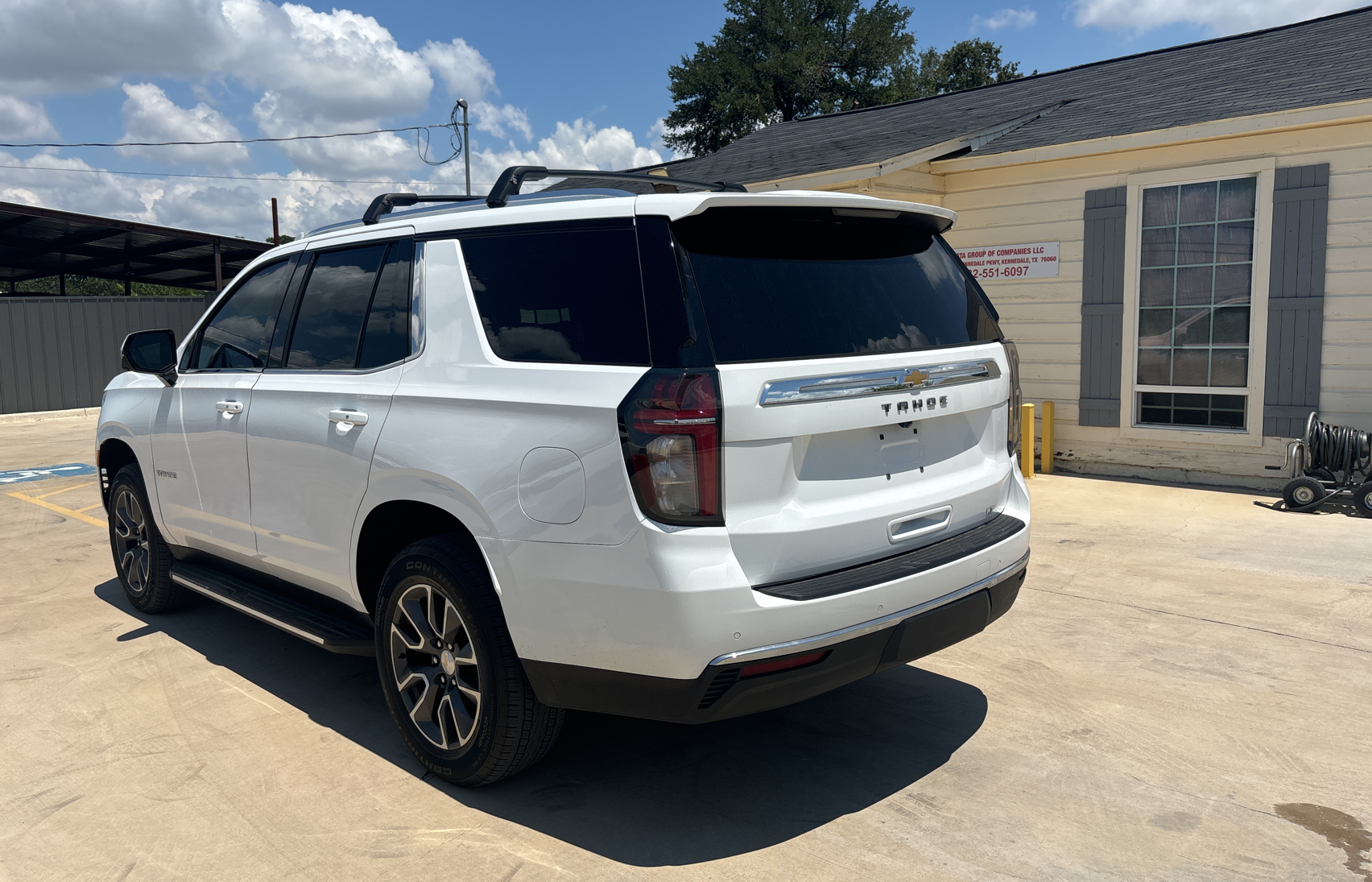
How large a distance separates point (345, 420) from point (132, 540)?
272 centimetres

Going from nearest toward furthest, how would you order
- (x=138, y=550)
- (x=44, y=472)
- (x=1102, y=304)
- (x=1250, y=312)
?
1. (x=138, y=550)
2. (x=1250, y=312)
3. (x=1102, y=304)
4. (x=44, y=472)

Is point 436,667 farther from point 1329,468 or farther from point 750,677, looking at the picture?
point 1329,468

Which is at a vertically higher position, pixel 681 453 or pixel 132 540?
pixel 681 453

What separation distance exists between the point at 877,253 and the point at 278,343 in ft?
8.38

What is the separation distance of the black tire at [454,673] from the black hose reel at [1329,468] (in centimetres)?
683

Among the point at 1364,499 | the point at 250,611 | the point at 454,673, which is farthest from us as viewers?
the point at 1364,499

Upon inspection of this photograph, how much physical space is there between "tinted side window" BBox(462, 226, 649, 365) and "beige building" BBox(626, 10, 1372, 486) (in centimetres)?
683

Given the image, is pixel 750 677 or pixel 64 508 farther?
pixel 64 508

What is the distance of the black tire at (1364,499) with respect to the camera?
738 cm

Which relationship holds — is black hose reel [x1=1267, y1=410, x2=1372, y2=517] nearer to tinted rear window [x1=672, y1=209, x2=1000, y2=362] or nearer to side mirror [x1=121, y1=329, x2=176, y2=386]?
tinted rear window [x1=672, y1=209, x2=1000, y2=362]

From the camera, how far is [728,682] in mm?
2730

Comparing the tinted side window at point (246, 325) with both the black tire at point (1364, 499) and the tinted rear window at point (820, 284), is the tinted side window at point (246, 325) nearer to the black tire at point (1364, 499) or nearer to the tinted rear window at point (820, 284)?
the tinted rear window at point (820, 284)

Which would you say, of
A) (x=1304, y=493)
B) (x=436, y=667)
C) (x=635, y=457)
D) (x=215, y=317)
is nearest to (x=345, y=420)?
(x=436, y=667)

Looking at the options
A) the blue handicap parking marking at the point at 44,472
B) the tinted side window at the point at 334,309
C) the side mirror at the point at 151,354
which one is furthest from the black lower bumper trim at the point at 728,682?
the blue handicap parking marking at the point at 44,472
